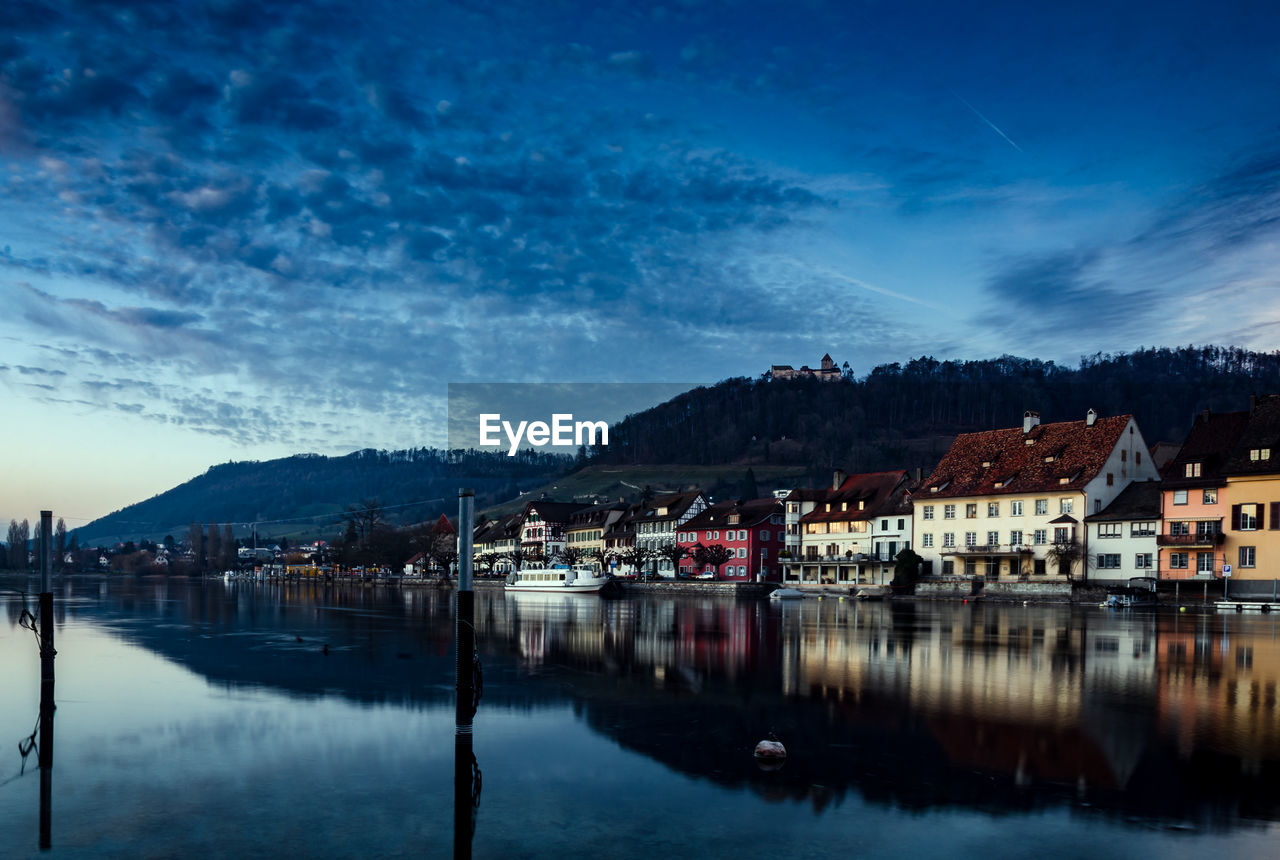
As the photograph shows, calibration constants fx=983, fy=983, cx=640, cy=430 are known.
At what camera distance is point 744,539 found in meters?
104

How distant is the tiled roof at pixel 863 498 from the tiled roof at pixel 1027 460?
4.26 m

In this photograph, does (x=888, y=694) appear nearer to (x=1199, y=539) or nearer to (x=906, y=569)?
(x=1199, y=539)

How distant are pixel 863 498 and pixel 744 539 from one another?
15937mm

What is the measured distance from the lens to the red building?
336 feet

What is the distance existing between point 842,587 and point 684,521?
3312cm

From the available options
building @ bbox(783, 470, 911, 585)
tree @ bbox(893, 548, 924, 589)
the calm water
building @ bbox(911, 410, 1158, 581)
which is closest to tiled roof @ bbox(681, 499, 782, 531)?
building @ bbox(783, 470, 911, 585)

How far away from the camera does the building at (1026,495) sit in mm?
72875

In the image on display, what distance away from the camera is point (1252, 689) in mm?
22047

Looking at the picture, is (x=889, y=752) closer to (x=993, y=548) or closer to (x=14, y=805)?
(x=14, y=805)

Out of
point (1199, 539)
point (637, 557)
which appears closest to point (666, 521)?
point (637, 557)

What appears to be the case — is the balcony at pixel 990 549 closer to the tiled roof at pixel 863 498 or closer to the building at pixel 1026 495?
the building at pixel 1026 495

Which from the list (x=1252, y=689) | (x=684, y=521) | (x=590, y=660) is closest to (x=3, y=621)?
(x=590, y=660)

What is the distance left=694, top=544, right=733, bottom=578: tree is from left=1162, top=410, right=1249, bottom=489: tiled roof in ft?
148

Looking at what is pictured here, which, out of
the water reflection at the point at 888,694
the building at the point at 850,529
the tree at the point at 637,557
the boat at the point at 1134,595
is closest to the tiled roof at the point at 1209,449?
the boat at the point at 1134,595
